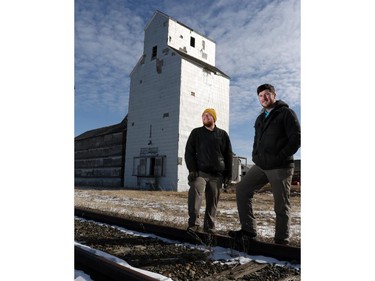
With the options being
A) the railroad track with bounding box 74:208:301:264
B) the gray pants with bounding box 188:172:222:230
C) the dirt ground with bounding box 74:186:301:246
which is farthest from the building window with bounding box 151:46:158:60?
the gray pants with bounding box 188:172:222:230

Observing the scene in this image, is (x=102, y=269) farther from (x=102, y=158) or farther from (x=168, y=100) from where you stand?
(x=102, y=158)

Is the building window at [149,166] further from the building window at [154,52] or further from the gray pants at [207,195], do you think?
the gray pants at [207,195]

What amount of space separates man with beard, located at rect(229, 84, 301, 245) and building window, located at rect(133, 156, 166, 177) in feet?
40.5

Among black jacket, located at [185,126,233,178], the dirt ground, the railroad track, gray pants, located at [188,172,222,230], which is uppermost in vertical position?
black jacket, located at [185,126,233,178]

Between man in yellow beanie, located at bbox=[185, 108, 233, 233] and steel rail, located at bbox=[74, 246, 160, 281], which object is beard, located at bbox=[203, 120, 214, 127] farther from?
steel rail, located at bbox=[74, 246, 160, 281]

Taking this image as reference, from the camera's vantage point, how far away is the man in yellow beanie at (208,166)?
345cm

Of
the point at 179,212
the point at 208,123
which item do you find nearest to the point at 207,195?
the point at 208,123

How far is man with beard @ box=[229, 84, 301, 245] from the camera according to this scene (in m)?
2.44

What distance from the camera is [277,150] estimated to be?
98.7 inches

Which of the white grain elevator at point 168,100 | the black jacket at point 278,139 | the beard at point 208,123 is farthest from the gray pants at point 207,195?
the white grain elevator at point 168,100
